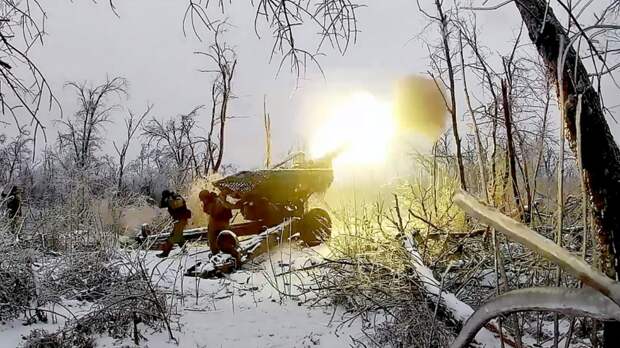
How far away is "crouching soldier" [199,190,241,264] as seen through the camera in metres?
8.52

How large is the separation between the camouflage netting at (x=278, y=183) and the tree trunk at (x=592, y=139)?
7490 mm

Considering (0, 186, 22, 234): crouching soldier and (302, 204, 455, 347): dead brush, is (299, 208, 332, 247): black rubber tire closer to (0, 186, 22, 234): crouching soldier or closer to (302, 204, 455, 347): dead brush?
(302, 204, 455, 347): dead brush

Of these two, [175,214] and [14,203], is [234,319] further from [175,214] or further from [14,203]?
[14,203]

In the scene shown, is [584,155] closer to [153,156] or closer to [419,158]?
[419,158]

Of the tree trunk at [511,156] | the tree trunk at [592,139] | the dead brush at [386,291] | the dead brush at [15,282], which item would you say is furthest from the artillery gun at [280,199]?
the tree trunk at [592,139]

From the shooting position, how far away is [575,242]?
4.14 metres

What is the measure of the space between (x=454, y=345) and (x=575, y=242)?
3.86m

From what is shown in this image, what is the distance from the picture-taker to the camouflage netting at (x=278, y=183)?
384 inches

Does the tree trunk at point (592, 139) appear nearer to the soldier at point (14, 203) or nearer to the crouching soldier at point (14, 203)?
the crouching soldier at point (14, 203)

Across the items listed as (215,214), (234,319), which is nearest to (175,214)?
(215,214)

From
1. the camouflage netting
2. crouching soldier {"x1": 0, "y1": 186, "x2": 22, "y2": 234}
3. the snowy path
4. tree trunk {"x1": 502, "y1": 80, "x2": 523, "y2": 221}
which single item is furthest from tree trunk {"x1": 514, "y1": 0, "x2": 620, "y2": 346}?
crouching soldier {"x1": 0, "y1": 186, "x2": 22, "y2": 234}

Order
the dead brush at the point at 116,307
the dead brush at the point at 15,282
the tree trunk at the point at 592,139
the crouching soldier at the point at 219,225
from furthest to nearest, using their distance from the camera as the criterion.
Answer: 1. the crouching soldier at the point at 219,225
2. the dead brush at the point at 15,282
3. the dead brush at the point at 116,307
4. the tree trunk at the point at 592,139

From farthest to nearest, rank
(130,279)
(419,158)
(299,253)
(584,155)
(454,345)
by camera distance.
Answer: (299,253) < (419,158) < (130,279) < (584,155) < (454,345)

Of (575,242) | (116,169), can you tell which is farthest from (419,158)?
(116,169)
